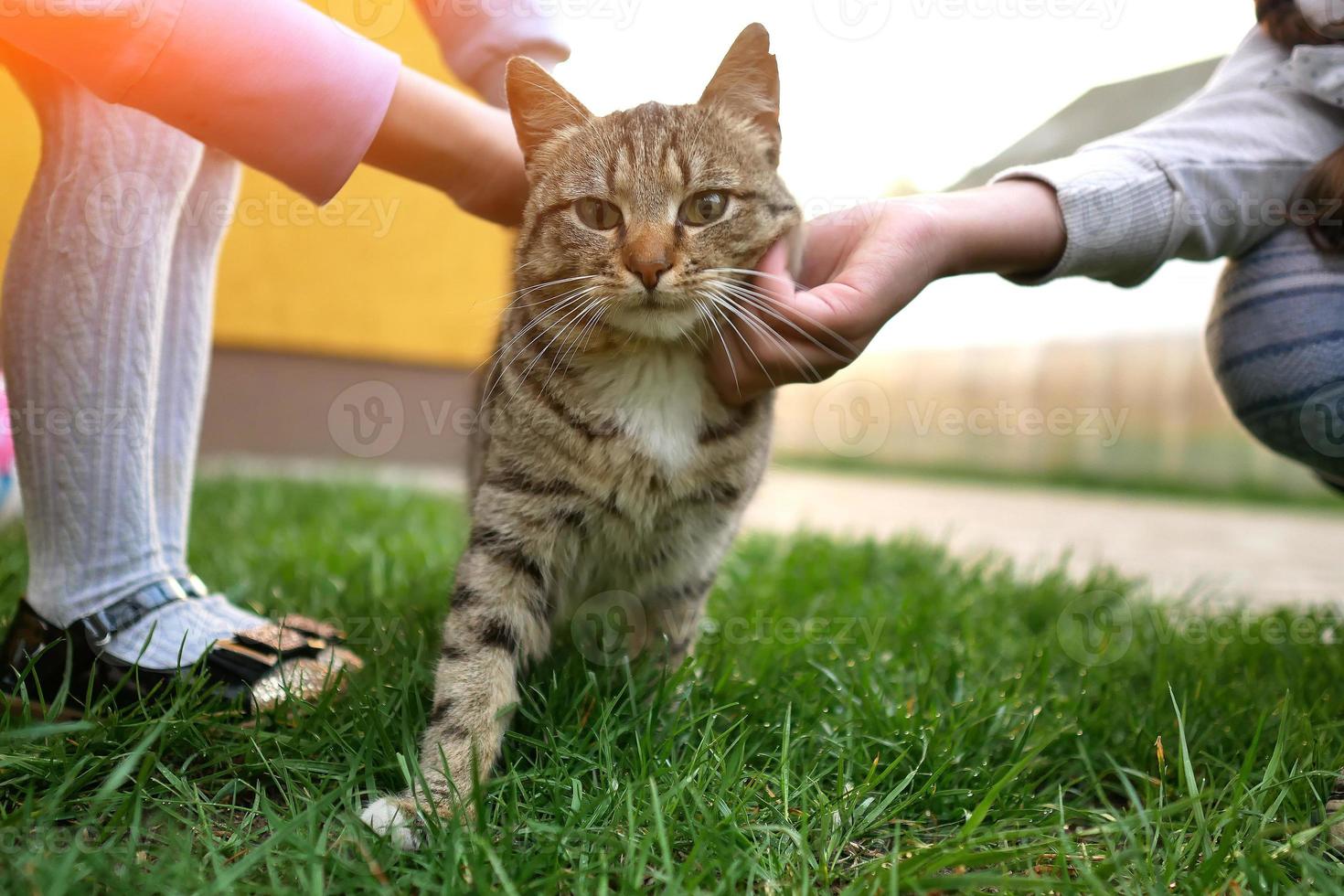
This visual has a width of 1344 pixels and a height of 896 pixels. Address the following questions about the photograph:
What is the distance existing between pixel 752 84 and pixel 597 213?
324 millimetres

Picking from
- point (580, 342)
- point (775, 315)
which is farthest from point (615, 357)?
point (775, 315)

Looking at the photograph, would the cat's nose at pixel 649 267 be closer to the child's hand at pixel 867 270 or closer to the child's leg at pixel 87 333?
the child's hand at pixel 867 270

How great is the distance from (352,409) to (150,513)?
3.30 m

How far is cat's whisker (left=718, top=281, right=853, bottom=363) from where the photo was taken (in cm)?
120

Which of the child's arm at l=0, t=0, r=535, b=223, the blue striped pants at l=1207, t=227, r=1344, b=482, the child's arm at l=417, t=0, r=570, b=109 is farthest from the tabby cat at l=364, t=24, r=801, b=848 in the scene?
the blue striped pants at l=1207, t=227, r=1344, b=482

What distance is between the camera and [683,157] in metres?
1.33

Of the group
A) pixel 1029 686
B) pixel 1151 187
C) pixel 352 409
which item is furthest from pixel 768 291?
pixel 352 409

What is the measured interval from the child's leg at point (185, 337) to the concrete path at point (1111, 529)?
1187 millimetres

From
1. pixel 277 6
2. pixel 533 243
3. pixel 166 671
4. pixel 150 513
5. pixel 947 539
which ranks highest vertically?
pixel 277 6

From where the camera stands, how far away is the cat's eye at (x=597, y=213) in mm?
1324

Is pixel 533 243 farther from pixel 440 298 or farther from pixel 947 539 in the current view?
pixel 440 298

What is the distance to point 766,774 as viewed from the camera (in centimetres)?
112

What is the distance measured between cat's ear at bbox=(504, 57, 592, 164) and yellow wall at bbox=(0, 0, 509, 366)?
2286 mm

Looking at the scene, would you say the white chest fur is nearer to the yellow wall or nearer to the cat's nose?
the cat's nose
